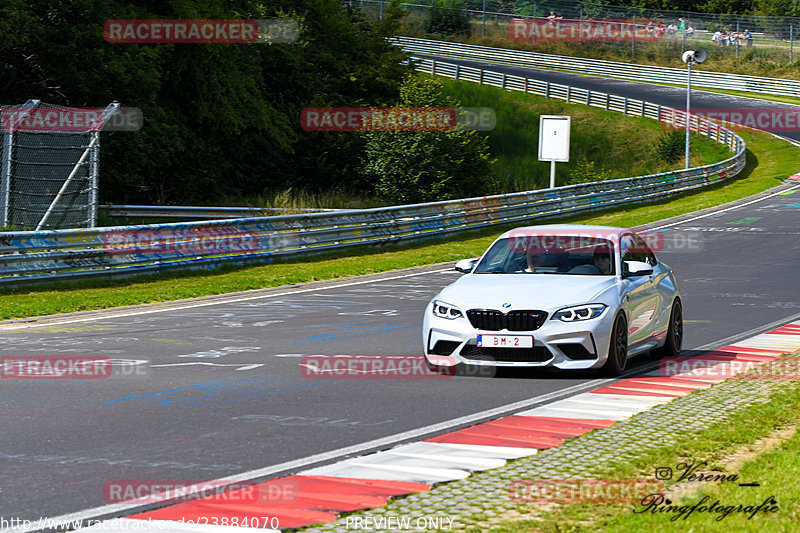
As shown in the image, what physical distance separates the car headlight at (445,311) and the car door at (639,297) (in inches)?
71.9

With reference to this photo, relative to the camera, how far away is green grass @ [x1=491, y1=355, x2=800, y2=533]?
5.60 m

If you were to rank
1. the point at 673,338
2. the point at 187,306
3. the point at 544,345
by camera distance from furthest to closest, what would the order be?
the point at 187,306 → the point at 673,338 → the point at 544,345

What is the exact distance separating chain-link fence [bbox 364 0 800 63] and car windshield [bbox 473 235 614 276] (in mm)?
68990

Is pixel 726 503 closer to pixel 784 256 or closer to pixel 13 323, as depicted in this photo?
pixel 13 323

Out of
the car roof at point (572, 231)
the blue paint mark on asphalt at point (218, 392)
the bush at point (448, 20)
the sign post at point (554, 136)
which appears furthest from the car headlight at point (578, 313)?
the bush at point (448, 20)

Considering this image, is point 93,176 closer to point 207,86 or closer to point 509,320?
point 509,320

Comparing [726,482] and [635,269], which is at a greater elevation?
[635,269]

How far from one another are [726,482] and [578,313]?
14.8 feet

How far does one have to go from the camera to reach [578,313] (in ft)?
35.9

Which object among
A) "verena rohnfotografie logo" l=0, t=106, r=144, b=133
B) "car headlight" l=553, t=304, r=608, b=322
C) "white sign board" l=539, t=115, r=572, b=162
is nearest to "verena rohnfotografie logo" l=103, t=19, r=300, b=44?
"verena rohnfotografie logo" l=0, t=106, r=144, b=133

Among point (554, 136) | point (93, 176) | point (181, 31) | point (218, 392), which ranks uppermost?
point (181, 31)

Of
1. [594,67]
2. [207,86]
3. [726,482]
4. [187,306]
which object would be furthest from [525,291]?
[594,67]

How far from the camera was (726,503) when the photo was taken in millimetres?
5980

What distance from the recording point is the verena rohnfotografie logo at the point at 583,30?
271ft
